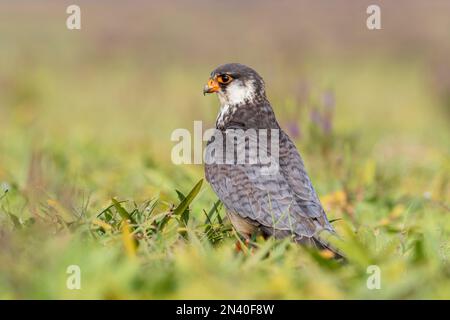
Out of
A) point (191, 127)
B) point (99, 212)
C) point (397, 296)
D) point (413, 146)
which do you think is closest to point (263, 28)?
point (191, 127)

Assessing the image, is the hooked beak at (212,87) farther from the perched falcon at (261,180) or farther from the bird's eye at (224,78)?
the perched falcon at (261,180)

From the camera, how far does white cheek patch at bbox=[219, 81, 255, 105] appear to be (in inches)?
216

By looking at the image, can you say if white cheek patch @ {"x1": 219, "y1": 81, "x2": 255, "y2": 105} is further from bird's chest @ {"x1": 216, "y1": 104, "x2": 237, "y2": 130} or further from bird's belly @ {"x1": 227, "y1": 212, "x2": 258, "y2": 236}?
bird's belly @ {"x1": 227, "y1": 212, "x2": 258, "y2": 236}

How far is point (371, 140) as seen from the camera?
8.88 m

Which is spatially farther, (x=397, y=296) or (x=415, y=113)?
(x=415, y=113)

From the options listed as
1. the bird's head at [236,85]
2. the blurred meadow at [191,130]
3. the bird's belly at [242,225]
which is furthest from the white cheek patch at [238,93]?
the bird's belly at [242,225]

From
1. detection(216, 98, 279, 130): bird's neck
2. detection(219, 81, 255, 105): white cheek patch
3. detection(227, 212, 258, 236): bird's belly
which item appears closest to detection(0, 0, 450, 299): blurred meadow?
detection(227, 212, 258, 236): bird's belly

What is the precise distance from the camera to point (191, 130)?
31.4 ft

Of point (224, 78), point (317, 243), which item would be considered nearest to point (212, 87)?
point (224, 78)

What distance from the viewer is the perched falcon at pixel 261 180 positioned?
4566 millimetres

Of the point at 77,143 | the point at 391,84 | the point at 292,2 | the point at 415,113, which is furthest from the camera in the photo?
the point at 292,2

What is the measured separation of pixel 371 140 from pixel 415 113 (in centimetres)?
267

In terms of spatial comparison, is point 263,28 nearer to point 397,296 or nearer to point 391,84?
point 391,84

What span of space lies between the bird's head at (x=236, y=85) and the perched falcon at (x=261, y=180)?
0.07m
